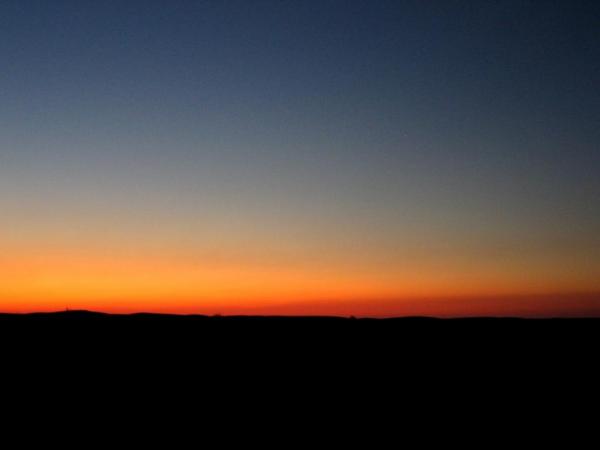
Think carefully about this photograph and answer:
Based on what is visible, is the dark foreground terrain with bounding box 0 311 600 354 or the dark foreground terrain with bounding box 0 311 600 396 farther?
the dark foreground terrain with bounding box 0 311 600 354

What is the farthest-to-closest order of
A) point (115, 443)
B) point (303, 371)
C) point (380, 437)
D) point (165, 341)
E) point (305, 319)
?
point (305, 319) < point (165, 341) < point (303, 371) < point (380, 437) < point (115, 443)

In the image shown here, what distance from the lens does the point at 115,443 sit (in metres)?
8.73

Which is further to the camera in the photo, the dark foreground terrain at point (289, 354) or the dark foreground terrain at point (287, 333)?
the dark foreground terrain at point (287, 333)

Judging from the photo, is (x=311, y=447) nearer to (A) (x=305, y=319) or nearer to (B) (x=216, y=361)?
(B) (x=216, y=361)

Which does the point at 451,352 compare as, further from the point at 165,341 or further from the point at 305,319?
the point at 165,341

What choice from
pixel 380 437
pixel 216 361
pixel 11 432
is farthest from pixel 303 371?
pixel 11 432

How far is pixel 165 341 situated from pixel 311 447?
252 inches

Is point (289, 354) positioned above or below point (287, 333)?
below

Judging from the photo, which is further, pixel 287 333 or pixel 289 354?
pixel 287 333

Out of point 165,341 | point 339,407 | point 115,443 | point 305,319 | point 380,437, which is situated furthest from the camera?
point 305,319

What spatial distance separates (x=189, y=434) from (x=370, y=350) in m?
6.36

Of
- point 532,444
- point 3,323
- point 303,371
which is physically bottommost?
point 532,444

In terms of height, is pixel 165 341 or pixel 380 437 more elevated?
pixel 165 341

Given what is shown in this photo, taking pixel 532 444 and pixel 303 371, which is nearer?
pixel 532 444
